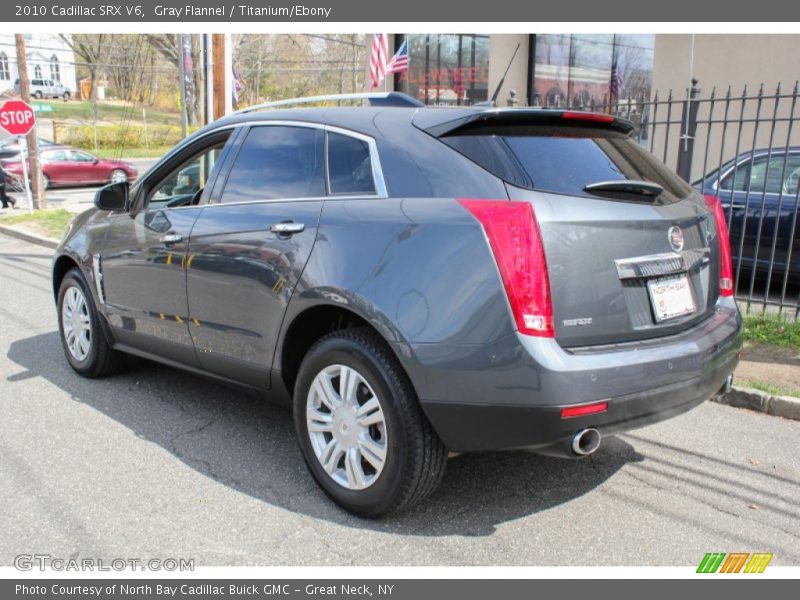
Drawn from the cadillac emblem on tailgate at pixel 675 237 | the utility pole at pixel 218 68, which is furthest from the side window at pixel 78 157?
the cadillac emblem on tailgate at pixel 675 237

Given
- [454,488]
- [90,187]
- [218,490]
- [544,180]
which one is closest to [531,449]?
[454,488]

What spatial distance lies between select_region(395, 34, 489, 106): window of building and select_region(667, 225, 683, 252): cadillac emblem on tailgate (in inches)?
475

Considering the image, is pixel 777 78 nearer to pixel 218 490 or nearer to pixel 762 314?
pixel 762 314

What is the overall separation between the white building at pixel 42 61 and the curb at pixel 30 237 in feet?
168

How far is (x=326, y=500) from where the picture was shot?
346 cm

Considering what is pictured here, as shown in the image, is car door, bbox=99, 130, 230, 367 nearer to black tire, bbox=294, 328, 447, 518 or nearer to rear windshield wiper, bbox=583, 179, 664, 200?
black tire, bbox=294, 328, 447, 518

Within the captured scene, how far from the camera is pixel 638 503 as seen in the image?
3.44 meters

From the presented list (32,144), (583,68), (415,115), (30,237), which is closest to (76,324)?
(415,115)

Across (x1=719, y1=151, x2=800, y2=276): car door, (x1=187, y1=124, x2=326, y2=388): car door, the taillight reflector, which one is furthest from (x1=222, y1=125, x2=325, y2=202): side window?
(x1=719, y1=151, x2=800, y2=276): car door

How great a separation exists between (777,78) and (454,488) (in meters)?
Answer: 9.95

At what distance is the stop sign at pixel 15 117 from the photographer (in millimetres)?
15461

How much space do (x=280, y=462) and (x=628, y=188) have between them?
7.33 feet

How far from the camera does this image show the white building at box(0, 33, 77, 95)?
61459 mm

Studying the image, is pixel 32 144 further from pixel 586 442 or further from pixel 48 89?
pixel 48 89
